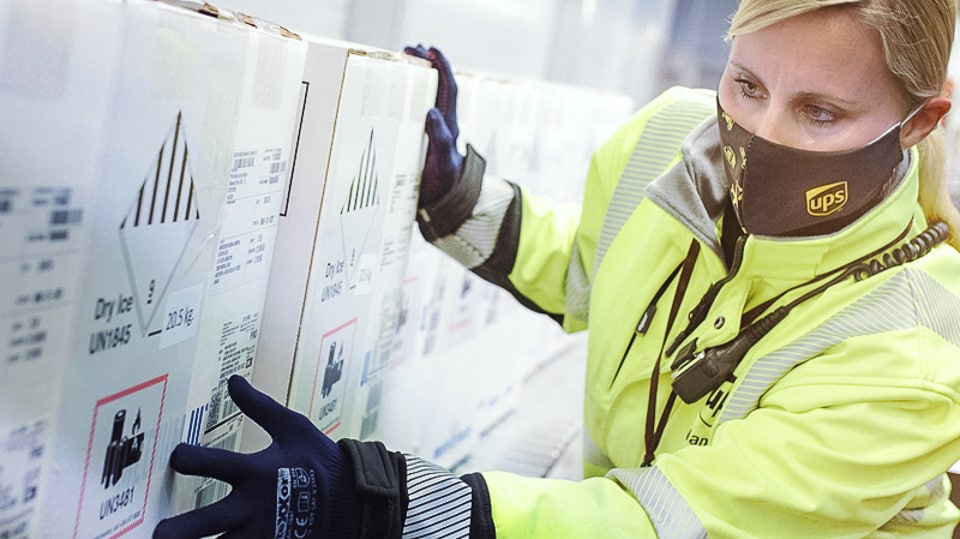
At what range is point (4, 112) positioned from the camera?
2.09 feet

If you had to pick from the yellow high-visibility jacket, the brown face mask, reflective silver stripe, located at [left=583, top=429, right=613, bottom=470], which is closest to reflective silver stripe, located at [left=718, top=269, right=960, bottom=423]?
the yellow high-visibility jacket

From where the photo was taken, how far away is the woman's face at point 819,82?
1.21m

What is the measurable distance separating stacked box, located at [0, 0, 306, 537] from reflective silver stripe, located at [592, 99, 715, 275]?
28.7 inches

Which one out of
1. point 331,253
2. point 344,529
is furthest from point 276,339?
point 344,529

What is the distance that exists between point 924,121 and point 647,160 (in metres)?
0.44

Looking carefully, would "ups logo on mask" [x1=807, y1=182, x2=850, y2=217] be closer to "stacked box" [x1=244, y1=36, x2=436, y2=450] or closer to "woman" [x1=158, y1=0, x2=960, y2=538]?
"woman" [x1=158, y1=0, x2=960, y2=538]

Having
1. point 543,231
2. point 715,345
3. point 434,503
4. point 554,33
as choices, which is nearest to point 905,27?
point 715,345

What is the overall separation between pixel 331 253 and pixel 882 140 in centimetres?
71

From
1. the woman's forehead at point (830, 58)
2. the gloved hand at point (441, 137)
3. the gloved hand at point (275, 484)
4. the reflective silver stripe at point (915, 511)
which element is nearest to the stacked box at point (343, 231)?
the gloved hand at point (441, 137)

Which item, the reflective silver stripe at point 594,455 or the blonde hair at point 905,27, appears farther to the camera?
the reflective silver stripe at point 594,455

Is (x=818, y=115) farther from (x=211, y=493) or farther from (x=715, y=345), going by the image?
(x=211, y=493)

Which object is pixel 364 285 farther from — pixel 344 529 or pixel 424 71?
pixel 344 529

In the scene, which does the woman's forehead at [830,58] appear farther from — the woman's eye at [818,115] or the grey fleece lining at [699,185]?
the grey fleece lining at [699,185]

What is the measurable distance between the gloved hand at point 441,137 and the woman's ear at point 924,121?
23.9 inches
